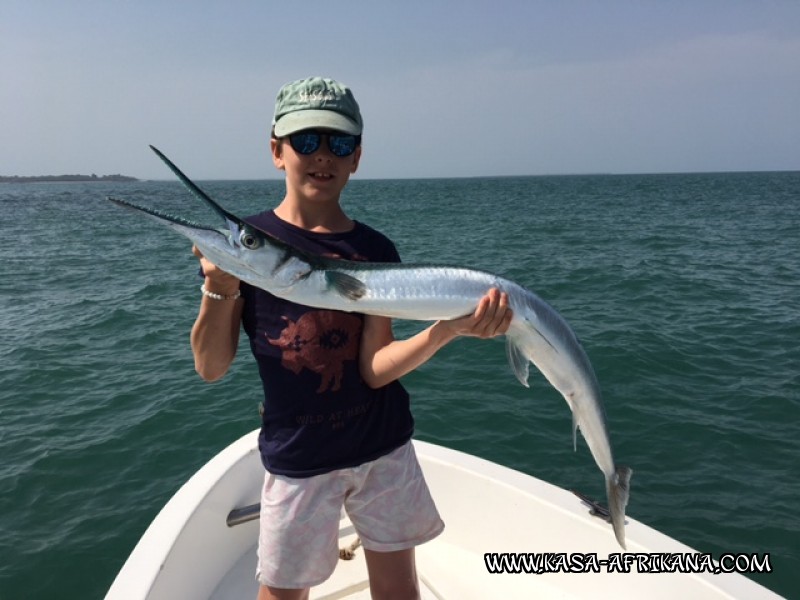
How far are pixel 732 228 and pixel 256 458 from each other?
33201 millimetres

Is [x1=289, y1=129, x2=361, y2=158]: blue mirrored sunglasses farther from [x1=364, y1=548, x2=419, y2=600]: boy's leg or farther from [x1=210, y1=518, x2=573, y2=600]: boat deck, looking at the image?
[x1=210, y1=518, x2=573, y2=600]: boat deck

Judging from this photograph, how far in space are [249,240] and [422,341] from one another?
3.17 feet

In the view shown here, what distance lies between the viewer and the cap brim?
2572mm

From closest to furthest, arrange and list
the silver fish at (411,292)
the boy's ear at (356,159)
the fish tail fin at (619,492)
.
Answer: the silver fish at (411,292)
the boy's ear at (356,159)
the fish tail fin at (619,492)

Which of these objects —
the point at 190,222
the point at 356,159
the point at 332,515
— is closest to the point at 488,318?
the point at 356,159

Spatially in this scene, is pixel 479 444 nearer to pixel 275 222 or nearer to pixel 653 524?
pixel 653 524

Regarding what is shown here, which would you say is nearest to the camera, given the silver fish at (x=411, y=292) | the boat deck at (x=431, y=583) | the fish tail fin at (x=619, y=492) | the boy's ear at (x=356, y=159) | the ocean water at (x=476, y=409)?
the silver fish at (x=411, y=292)

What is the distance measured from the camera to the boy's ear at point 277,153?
9.22 feet

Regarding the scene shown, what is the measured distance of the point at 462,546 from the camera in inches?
178

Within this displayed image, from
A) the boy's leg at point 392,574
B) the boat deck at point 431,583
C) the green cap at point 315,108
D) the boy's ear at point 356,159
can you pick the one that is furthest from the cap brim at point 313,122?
the boat deck at point 431,583

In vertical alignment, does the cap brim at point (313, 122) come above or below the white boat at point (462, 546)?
A: above

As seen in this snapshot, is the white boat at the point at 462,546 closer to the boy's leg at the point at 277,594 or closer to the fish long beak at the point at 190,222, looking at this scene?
the boy's leg at the point at 277,594

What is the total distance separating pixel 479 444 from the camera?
25.6ft

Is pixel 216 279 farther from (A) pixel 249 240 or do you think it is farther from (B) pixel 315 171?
(B) pixel 315 171
